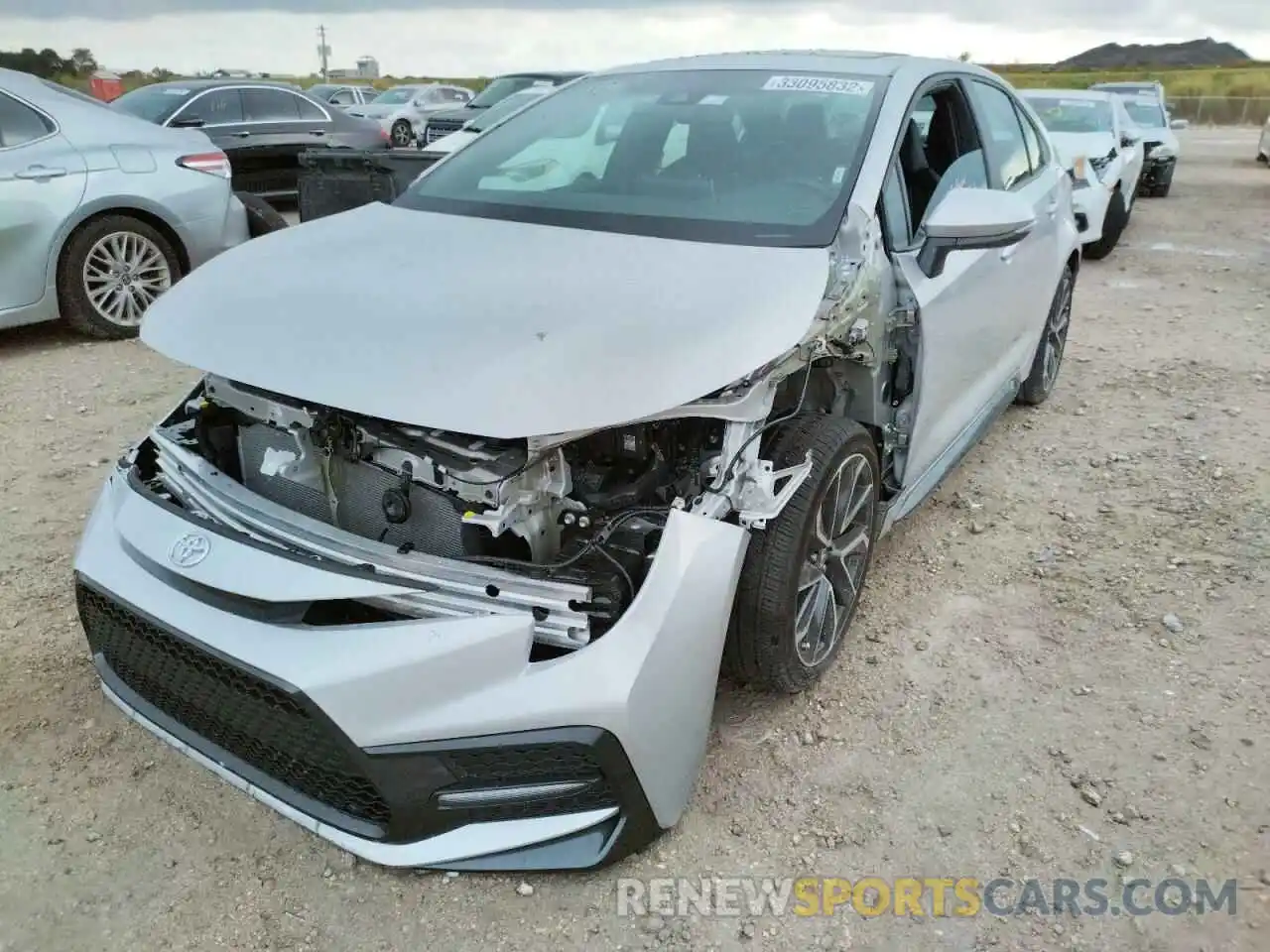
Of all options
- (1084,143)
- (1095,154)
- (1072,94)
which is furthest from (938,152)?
(1072,94)

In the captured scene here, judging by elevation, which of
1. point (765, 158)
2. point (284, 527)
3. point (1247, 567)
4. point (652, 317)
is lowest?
point (1247, 567)

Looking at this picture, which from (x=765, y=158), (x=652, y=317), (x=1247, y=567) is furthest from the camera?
(x=1247, y=567)

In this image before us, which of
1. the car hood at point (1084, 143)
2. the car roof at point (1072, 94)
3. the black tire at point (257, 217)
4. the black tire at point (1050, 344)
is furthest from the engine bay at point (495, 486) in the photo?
the car roof at point (1072, 94)

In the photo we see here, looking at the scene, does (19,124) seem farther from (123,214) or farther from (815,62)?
(815,62)

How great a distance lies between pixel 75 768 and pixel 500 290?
1587mm

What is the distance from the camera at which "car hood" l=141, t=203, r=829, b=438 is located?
1.97 m

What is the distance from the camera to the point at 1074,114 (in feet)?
31.6

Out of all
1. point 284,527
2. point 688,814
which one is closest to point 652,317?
point 284,527

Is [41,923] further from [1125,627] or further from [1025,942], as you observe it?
[1125,627]

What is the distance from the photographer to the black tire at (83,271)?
17.9 ft

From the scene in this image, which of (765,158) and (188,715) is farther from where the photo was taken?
(765,158)

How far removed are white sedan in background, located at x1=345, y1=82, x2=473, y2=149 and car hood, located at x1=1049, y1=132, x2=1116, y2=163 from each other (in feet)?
36.3

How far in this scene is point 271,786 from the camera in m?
2.11

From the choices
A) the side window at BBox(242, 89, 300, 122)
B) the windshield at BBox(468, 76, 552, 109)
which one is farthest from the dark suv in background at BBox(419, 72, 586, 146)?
the side window at BBox(242, 89, 300, 122)
